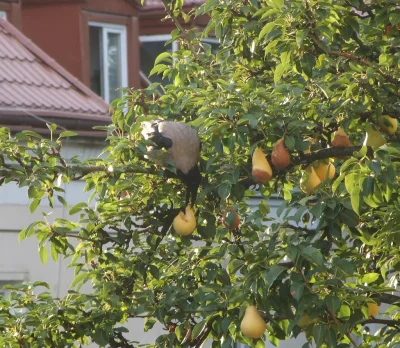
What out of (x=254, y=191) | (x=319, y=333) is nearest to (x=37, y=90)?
(x=254, y=191)

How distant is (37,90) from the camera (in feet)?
37.1

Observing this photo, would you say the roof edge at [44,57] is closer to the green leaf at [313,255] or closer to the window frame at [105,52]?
the window frame at [105,52]

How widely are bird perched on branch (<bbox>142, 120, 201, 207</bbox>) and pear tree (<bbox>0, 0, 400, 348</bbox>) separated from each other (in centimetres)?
6

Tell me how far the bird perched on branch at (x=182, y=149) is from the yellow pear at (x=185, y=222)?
0.05 metres

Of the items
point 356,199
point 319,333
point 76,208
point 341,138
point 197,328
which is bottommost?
point 197,328

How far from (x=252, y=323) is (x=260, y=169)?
680mm

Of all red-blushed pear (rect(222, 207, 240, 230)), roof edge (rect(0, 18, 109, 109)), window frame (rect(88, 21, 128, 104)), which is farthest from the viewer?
window frame (rect(88, 21, 128, 104))

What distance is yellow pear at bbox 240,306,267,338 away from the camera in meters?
4.86

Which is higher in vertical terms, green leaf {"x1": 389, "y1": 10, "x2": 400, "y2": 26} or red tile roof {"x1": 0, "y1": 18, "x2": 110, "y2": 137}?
green leaf {"x1": 389, "y1": 10, "x2": 400, "y2": 26}

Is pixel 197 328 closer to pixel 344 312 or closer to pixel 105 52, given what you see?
pixel 344 312

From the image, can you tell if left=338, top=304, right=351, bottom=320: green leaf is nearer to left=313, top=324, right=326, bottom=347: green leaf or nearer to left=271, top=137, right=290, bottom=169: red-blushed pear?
left=313, top=324, right=326, bottom=347: green leaf

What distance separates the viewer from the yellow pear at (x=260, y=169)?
5.03 m

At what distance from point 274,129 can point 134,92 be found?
4.39ft

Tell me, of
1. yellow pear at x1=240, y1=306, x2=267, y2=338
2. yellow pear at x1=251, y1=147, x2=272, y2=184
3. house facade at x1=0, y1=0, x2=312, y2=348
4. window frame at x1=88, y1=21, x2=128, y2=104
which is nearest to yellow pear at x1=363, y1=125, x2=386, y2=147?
yellow pear at x1=251, y1=147, x2=272, y2=184
